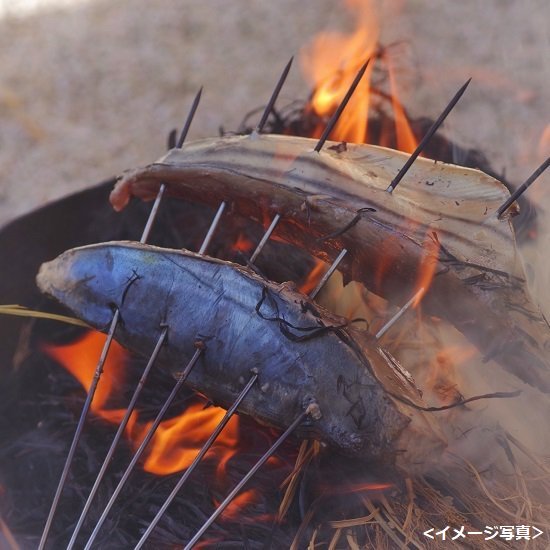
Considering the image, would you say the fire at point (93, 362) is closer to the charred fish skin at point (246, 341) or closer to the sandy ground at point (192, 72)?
the charred fish skin at point (246, 341)

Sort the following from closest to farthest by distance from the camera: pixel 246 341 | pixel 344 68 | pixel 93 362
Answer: pixel 246 341, pixel 93 362, pixel 344 68

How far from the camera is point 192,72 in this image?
5.30 m

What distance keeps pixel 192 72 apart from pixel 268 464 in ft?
12.2

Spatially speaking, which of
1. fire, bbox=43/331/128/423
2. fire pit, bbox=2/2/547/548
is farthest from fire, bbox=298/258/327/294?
fire, bbox=43/331/128/423

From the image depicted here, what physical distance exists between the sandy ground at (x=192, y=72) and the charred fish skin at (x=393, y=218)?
87.4 inches

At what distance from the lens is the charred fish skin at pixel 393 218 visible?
7.27 ft

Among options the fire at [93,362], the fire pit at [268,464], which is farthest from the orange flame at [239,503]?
the fire at [93,362]

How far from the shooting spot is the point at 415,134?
3.73m

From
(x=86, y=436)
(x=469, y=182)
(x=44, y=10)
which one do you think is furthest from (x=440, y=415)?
(x=44, y=10)

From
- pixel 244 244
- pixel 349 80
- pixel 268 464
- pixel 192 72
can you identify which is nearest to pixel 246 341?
pixel 268 464

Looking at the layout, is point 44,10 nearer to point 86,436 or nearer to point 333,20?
→ point 333,20

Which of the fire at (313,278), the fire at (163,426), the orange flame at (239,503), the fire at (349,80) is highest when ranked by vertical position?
the fire at (349,80)

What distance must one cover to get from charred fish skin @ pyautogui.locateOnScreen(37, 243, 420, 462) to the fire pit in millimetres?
106

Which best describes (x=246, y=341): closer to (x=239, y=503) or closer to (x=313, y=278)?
(x=239, y=503)
